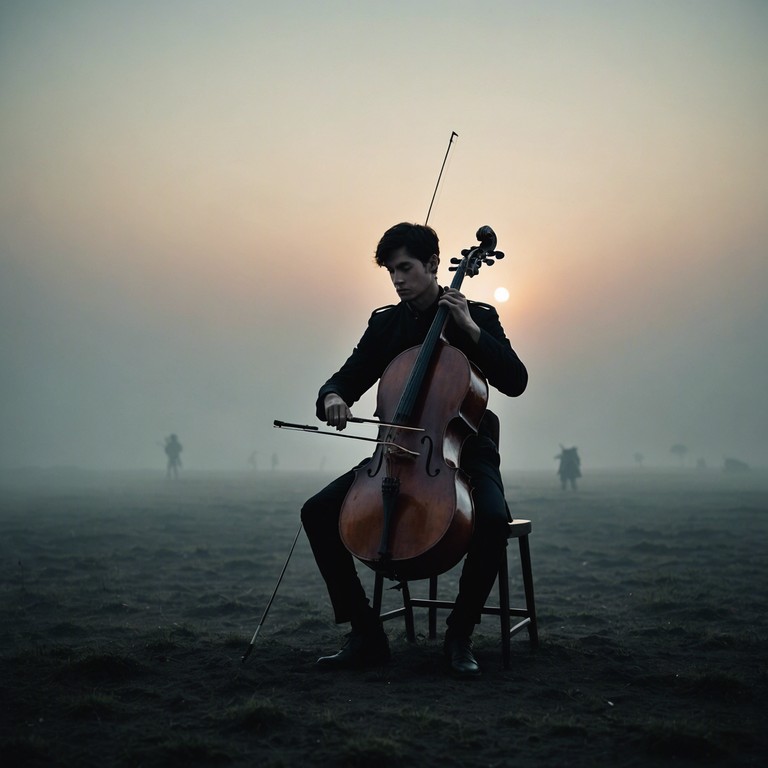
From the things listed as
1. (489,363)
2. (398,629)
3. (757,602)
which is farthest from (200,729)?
(757,602)

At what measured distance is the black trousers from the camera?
3.68 meters

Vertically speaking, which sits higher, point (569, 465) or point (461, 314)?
point (461, 314)

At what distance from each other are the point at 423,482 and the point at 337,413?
703 mm

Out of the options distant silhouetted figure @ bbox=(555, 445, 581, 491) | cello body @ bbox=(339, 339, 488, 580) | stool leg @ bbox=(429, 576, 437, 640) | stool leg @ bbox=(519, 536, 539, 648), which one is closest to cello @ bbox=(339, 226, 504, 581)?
cello body @ bbox=(339, 339, 488, 580)

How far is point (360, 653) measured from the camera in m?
3.86

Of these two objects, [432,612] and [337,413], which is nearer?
[337,413]

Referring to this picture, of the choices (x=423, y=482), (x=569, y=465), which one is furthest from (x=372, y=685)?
(x=569, y=465)

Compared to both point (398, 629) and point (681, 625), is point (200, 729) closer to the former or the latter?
point (398, 629)

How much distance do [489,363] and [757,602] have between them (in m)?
4.50

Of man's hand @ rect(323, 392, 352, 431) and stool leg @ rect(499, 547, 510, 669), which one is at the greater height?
man's hand @ rect(323, 392, 352, 431)

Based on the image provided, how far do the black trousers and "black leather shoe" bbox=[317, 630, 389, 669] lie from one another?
0.39 ft

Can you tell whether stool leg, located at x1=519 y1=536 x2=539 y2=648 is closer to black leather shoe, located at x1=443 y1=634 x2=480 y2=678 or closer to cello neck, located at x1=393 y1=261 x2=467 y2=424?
black leather shoe, located at x1=443 y1=634 x2=480 y2=678

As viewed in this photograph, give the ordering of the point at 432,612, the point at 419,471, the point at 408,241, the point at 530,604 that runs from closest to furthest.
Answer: the point at 419,471 → the point at 408,241 → the point at 530,604 → the point at 432,612

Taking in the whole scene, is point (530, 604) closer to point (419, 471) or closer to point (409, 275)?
point (419, 471)
